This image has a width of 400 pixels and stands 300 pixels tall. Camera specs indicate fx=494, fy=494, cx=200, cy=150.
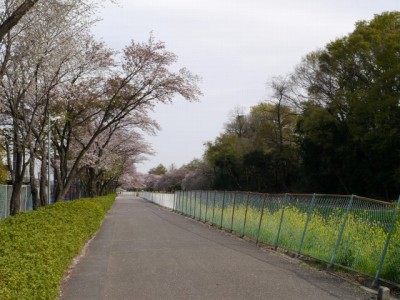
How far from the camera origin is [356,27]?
48.2 metres

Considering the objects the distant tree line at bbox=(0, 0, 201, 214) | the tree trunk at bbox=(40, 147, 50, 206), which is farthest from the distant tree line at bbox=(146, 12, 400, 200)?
the tree trunk at bbox=(40, 147, 50, 206)

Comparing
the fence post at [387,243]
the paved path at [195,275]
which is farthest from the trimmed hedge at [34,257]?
the fence post at [387,243]

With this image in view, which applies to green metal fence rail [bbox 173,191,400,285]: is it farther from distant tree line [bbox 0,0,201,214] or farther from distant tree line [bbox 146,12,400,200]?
distant tree line [bbox 146,12,400,200]

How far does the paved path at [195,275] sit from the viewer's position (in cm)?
795

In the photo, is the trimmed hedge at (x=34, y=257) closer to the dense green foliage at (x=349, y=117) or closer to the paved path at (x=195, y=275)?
the paved path at (x=195, y=275)

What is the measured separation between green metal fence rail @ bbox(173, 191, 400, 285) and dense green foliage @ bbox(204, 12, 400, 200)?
2700 cm

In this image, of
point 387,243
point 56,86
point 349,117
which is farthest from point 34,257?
point 349,117

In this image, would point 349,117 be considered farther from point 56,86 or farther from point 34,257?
point 34,257

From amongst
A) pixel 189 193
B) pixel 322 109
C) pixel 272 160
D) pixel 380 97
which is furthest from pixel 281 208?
pixel 272 160

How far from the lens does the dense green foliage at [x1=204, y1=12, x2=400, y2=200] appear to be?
40.6 m

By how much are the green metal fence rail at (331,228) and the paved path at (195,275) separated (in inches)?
22.9

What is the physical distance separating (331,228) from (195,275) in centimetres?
319

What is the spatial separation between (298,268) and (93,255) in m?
5.44

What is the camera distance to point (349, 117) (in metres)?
45.7
